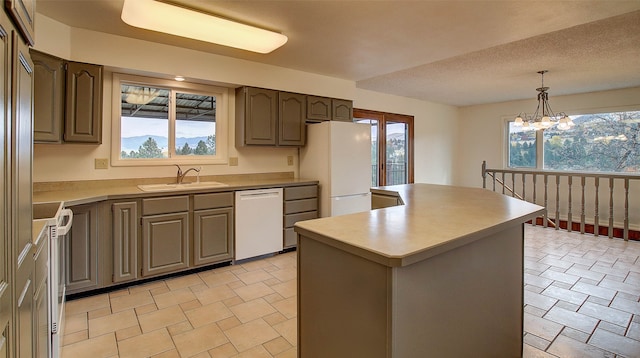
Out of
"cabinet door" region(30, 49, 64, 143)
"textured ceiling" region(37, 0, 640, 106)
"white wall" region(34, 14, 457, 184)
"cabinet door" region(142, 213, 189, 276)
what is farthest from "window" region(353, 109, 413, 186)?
"cabinet door" region(30, 49, 64, 143)

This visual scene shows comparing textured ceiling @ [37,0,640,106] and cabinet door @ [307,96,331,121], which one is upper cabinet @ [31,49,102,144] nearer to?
textured ceiling @ [37,0,640,106]

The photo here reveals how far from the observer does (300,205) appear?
13.4 feet

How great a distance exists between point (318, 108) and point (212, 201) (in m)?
1.98

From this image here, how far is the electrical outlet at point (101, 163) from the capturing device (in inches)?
125

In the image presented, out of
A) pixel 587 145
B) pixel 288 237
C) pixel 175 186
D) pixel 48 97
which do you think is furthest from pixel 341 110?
pixel 587 145

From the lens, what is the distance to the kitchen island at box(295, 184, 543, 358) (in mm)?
1130

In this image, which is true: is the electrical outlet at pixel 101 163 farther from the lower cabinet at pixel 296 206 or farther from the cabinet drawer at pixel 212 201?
the lower cabinet at pixel 296 206

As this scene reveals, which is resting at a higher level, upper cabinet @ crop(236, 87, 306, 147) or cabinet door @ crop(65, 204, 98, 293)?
upper cabinet @ crop(236, 87, 306, 147)

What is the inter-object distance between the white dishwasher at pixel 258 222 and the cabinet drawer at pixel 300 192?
111 millimetres

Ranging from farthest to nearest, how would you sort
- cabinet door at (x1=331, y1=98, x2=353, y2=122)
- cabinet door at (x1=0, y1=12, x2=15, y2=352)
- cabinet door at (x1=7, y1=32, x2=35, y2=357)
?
1. cabinet door at (x1=331, y1=98, x2=353, y2=122)
2. cabinet door at (x1=7, y1=32, x2=35, y2=357)
3. cabinet door at (x1=0, y1=12, x2=15, y2=352)

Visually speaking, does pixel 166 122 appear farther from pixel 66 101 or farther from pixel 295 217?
pixel 295 217

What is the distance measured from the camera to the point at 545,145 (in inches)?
252

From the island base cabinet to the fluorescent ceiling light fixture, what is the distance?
2.01m

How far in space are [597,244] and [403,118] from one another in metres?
3.63
